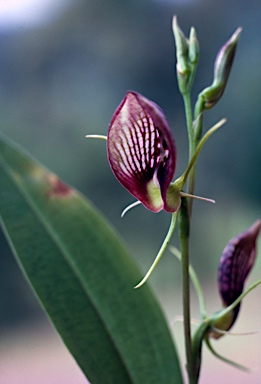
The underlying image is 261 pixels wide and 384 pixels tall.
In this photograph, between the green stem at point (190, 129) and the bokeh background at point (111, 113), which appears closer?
the green stem at point (190, 129)

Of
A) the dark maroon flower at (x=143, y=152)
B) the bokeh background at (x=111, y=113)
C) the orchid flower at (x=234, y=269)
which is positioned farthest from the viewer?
the bokeh background at (x=111, y=113)

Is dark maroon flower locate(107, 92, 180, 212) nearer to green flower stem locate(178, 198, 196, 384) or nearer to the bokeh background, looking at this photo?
green flower stem locate(178, 198, 196, 384)

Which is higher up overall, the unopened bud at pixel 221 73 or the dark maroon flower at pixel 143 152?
the unopened bud at pixel 221 73

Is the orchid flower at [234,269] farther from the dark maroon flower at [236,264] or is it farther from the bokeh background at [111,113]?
the bokeh background at [111,113]

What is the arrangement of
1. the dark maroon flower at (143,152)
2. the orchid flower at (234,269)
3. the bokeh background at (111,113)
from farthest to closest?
the bokeh background at (111,113) < the orchid flower at (234,269) < the dark maroon flower at (143,152)

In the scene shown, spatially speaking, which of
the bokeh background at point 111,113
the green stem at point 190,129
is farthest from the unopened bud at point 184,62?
the bokeh background at point 111,113

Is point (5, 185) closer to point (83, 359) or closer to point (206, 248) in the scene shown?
point (83, 359)

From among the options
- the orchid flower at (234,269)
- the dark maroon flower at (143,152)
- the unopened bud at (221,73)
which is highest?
the unopened bud at (221,73)

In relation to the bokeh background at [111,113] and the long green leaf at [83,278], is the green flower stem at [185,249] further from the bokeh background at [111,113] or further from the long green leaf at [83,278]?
the bokeh background at [111,113]
